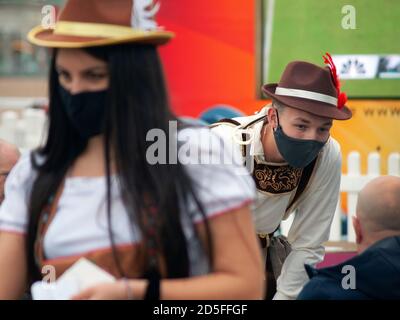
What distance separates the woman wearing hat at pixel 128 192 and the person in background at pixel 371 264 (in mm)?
796

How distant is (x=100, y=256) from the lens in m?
1.68

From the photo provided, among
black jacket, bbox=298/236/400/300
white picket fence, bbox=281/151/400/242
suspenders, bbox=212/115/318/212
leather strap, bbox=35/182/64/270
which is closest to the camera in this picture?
leather strap, bbox=35/182/64/270

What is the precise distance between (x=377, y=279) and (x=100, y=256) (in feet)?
3.56

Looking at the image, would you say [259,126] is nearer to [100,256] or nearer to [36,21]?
[100,256]

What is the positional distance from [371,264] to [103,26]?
3.97 feet

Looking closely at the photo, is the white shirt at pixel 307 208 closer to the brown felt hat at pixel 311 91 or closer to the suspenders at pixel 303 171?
the suspenders at pixel 303 171

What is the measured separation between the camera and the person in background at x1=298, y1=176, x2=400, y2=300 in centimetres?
243

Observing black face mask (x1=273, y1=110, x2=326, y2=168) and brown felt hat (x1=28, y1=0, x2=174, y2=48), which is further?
black face mask (x1=273, y1=110, x2=326, y2=168)

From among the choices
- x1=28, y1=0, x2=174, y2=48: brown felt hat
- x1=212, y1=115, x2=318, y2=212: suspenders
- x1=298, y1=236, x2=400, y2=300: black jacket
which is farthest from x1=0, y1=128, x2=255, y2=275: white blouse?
x1=212, y1=115, x2=318, y2=212: suspenders

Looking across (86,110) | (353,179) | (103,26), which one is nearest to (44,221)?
(86,110)

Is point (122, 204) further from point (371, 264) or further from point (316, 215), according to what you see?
point (316, 215)

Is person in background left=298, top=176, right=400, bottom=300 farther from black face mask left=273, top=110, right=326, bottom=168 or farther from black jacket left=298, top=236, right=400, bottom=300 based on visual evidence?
black face mask left=273, top=110, right=326, bottom=168

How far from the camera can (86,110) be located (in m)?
1.74

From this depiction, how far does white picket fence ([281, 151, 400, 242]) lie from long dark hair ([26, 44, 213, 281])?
4067 millimetres
